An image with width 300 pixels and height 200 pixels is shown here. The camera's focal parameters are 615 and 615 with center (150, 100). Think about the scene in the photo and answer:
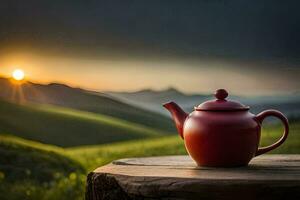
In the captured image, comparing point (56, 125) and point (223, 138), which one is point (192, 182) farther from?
point (56, 125)

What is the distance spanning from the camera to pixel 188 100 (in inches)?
113

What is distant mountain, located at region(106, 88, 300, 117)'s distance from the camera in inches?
113

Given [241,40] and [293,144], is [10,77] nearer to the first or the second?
[241,40]

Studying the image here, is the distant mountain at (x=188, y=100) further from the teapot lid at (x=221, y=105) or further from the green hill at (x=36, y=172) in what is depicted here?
the teapot lid at (x=221, y=105)

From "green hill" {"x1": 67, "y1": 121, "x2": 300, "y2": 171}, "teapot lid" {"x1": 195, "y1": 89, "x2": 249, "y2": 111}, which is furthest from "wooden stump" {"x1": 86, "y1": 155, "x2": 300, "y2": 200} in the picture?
"green hill" {"x1": 67, "y1": 121, "x2": 300, "y2": 171}

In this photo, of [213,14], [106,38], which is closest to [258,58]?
[213,14]

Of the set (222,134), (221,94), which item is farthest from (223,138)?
(221,94)

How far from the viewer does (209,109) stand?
5.40ft

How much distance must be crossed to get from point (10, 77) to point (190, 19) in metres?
0.89

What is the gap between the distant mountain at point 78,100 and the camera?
287cm

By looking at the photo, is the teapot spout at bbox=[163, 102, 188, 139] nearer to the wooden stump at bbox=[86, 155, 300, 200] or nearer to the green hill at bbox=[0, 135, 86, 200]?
the wooden stump at bbox=[86, 155, 300, 200]

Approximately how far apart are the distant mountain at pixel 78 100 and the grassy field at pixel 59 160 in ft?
0.34

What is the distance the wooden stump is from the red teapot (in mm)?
37

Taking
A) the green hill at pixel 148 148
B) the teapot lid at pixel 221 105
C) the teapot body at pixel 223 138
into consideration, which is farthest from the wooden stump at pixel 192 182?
the green hill at pixel 148 148
